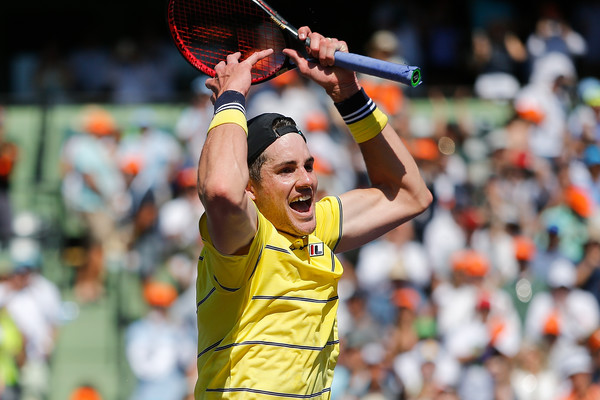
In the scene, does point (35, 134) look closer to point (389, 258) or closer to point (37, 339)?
point (37, 339)

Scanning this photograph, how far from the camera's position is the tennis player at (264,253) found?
11.5ft

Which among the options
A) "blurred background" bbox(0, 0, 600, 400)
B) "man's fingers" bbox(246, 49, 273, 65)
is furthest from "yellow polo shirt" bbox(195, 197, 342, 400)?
A: "blurred background" bbox(0, 0, 600, 400)

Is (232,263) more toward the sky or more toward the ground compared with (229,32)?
more toward the ground

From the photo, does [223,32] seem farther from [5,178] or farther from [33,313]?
[5,178]

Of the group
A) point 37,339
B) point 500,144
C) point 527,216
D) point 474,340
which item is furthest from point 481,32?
point 37,339

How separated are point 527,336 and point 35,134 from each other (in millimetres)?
6123

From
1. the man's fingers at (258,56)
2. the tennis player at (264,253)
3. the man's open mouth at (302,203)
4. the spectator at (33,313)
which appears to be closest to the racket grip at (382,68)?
the tennis player at (264,253)

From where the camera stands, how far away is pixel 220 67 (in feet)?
12.9

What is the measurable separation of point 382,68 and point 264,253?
2.81ft

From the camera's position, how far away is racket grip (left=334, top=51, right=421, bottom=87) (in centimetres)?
369

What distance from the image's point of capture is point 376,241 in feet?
32.4

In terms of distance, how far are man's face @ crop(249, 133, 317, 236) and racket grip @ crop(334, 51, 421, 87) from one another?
1.24 feet

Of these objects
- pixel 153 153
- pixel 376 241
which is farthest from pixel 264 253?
pixel 153 153

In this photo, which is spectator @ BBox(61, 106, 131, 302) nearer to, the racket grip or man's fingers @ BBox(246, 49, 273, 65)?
man's fingers @ BBox(246, 49, 273, 65)
